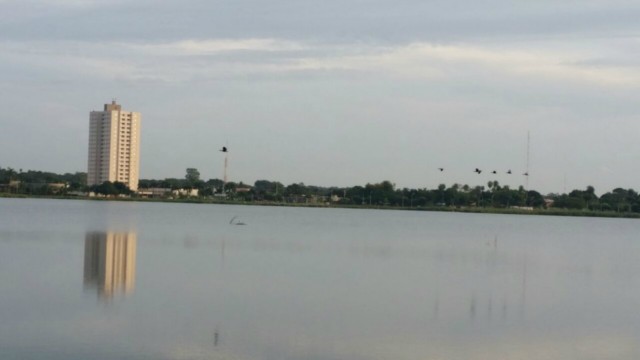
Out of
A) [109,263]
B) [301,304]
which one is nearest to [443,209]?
[109,263]

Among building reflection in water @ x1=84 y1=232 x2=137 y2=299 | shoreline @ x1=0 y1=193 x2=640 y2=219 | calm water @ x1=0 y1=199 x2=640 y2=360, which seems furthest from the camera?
shoreline @ x1=0 y1=193 x2=640 y2=219

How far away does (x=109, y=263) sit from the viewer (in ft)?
113

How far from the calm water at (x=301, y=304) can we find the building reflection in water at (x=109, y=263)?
57 mm

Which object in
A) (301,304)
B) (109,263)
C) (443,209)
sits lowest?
(301,304)

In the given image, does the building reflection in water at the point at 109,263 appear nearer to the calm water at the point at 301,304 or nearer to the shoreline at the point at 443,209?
the calm water at the point at 301,304

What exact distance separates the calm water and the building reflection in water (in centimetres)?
6

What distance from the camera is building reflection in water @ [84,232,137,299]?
2677 cm

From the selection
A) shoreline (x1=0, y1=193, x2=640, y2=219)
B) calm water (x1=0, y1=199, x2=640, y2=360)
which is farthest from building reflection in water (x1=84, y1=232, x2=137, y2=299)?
shoreline (x1=0, y1=193, x2=640, y2=219)

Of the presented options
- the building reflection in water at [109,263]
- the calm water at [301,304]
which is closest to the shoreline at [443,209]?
the calm water at [301,304]

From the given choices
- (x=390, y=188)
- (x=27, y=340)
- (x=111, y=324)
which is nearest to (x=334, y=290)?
(x=111, y=324)

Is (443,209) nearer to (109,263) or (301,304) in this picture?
(109,263)

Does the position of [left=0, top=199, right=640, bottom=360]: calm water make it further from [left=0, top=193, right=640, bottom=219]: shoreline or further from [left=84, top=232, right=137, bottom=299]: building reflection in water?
[left=0, top=193, right=640, bottom=219]: shoreline

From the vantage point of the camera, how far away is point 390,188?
193 metres

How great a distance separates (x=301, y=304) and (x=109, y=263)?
40.3ft
